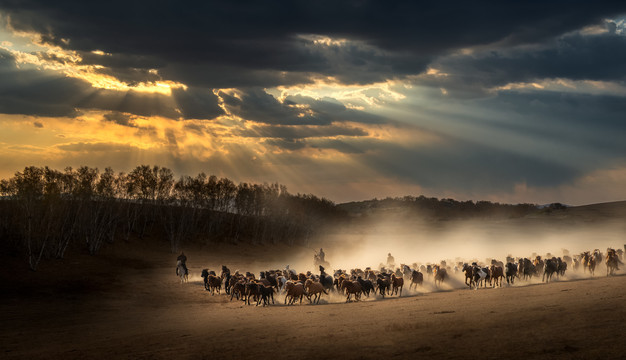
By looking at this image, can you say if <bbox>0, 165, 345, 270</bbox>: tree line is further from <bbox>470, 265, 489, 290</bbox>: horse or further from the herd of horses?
<bbox>470, 265, 489, 290</bbox>: horse

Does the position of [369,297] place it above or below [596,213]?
below

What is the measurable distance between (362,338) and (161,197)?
259 feet

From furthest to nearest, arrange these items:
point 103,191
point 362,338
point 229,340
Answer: point 103,191, point 229,340, point 362,338

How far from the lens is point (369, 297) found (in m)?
35.5

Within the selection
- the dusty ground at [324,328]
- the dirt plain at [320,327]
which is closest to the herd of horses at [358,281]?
the dirt plain at [320,327]

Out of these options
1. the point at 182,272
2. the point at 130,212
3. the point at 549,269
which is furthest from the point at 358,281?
the point at 130,212

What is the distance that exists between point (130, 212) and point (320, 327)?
281 ft

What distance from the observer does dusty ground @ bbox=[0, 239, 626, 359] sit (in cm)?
1650

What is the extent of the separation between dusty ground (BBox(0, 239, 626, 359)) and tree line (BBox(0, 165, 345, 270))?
21853mm

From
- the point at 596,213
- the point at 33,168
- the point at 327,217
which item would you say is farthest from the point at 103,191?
the point at 596,213

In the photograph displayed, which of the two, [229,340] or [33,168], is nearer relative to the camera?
[229,340]

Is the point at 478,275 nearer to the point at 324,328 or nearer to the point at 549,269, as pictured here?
the point at 549,269

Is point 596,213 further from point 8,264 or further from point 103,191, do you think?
point 8,264

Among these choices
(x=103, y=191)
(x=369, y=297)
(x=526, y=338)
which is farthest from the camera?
(x=103, y=191)
